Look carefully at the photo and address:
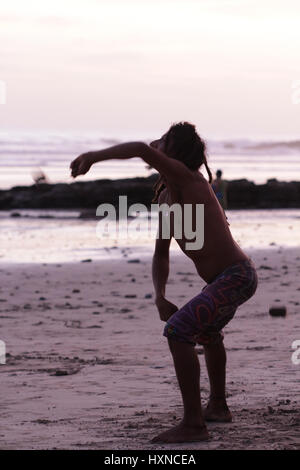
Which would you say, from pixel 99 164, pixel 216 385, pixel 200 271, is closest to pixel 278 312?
pixel 216 385

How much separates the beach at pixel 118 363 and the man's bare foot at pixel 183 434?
0.17ft

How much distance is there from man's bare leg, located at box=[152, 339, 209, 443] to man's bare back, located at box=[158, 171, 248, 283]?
46cm

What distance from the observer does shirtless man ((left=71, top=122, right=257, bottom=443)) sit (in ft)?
19.6

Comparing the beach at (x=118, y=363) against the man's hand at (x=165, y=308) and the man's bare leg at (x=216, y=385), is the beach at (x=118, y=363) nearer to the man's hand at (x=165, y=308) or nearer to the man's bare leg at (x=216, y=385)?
the man's bare leg at (x=216, y=385)

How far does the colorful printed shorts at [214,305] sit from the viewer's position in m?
5.99

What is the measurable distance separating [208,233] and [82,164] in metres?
0.94

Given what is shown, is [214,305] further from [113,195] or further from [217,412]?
[113,195]

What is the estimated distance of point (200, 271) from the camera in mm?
6211

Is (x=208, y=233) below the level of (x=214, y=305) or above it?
above

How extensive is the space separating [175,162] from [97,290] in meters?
7.27

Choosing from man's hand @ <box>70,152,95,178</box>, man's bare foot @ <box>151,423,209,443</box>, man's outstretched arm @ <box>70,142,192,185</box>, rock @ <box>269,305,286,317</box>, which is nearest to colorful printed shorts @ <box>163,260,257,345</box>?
man's bare foot @ <box>151,423,209,443</box>

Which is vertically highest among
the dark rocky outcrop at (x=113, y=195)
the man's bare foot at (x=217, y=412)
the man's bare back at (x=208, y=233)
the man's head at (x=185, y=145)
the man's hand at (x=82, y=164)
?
the man's head at (x=185, y=145)

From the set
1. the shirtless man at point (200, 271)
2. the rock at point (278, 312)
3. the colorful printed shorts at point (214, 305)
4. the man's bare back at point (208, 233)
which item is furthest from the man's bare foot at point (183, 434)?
the rock at point (278, 312)
